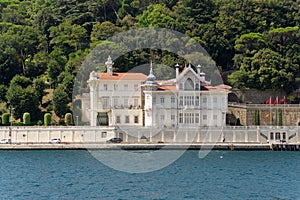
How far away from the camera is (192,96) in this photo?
7794cm

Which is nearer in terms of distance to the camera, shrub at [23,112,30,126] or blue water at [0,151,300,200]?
blue water at [0,151,300,200]

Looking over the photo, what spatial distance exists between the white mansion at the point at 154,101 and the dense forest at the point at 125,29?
774cm

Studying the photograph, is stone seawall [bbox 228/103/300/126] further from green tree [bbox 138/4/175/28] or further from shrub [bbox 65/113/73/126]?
green tree [bbox 138/4/175/28]

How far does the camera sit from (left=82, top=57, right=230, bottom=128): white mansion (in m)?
76.9

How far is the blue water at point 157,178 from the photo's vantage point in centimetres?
4725

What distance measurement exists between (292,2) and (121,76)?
44.4m

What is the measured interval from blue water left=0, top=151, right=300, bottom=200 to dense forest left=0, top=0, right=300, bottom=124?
71.2 feet

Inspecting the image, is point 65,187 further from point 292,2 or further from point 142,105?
point 292,2

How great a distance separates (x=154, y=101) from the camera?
7669 cm

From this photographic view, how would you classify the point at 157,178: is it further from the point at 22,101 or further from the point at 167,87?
the point at 22,101

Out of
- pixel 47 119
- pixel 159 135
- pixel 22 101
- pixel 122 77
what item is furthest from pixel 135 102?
pixel 22 101

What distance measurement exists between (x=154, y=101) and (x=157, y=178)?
23.0 metres

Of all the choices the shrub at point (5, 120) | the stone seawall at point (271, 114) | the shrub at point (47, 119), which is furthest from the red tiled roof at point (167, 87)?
the shrub at point (5, 120)

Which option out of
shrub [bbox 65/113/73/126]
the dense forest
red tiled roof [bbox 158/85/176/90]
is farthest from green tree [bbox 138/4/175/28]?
shrub [bbox 65/113/73/126]
